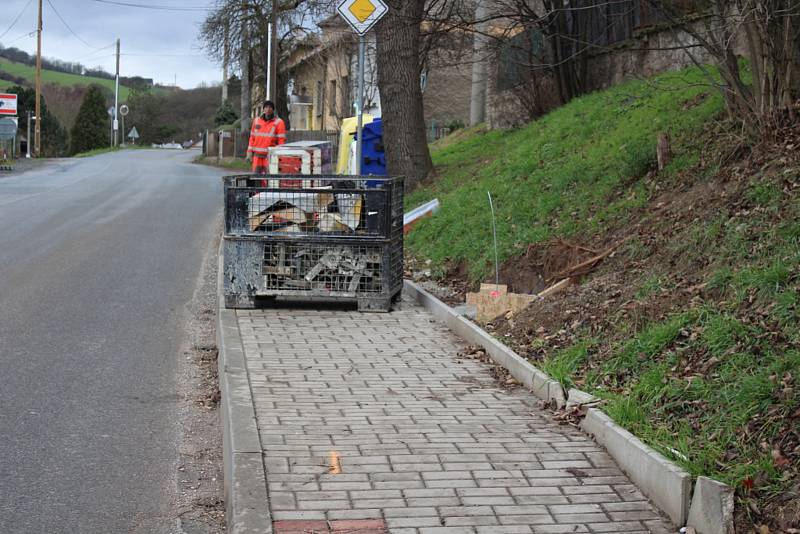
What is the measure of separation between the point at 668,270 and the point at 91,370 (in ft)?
15.0

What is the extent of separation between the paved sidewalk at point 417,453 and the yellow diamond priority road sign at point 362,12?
472 cm

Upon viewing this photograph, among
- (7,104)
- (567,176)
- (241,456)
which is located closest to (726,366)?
(241,456)

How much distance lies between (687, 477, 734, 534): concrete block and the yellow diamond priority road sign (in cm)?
802

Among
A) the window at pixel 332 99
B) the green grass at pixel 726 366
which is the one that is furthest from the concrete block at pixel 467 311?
the window at pixel 332 99

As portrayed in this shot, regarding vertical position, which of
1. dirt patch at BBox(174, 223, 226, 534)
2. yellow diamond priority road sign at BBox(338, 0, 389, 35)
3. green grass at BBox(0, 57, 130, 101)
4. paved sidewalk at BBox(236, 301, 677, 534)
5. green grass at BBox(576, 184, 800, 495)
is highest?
green grass at BBox(0, 57, 130, 101)

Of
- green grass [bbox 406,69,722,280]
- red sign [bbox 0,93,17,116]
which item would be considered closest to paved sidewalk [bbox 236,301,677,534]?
green grass [bbox 406,69,722,280]

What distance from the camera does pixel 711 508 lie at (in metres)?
4.26

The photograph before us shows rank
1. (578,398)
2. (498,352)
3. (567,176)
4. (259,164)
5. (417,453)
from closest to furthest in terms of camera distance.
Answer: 1. (417,453)
2. (578,398)
3. (498,352)
4. (567,176)
5. (259,164)

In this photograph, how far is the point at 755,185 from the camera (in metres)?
7.82

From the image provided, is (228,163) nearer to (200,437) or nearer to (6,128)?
(6,128)

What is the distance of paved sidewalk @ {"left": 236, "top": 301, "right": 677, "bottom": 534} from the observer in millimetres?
4488

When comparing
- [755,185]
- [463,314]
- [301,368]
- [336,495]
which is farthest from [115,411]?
[755,185]

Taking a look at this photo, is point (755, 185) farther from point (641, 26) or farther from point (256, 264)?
point (641, 26)

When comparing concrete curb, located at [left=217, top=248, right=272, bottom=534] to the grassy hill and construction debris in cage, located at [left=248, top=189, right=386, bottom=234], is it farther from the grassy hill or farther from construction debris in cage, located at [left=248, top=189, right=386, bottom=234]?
construction debris in cage, located at [left=248, top=189, right=386, bottom=234]
